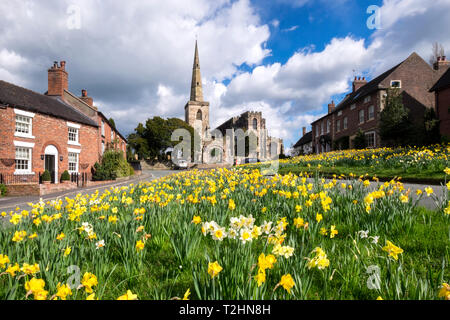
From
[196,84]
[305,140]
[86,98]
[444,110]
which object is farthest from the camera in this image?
[196,84]

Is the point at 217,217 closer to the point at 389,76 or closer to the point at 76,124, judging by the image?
the point at 76,124

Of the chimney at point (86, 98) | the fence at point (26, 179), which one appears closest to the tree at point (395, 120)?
the fence at point (26, 179)

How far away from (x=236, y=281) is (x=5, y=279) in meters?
2.21

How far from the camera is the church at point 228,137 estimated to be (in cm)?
5594

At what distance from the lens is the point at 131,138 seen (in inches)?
2084

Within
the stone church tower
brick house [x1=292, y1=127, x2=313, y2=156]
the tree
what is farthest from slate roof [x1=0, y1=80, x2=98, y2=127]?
brick house [x1=292, y1=127, x2=313, y2=156]

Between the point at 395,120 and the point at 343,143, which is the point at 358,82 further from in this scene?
the point at 395,120

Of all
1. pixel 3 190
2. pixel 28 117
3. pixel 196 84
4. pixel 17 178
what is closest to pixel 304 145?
pixel 196 84

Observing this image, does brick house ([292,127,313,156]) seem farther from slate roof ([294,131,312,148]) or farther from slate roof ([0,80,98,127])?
slate roof ([0,80,98,127])

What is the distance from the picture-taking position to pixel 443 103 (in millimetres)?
20109

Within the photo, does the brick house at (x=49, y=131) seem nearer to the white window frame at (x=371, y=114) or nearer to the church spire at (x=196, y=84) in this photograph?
the white window frame at (x=371, y=114)

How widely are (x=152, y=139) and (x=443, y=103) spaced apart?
49437 mm
